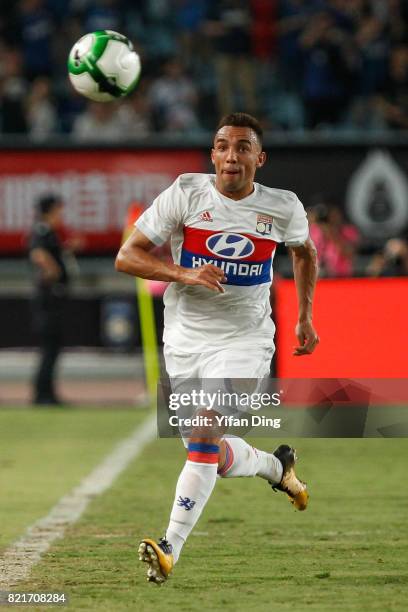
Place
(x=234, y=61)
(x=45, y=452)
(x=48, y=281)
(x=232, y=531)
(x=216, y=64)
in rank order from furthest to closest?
(x=216, y=64) → (x=234, y=61) → (x=48, y=281) → (x=45, y=452) → (x=232, y=531)

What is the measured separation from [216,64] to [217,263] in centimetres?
1400

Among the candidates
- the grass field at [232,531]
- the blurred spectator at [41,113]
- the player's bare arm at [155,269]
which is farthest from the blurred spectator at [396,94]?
the player's bare arm at [155,269]

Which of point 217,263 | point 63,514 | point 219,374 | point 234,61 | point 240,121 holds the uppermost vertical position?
point 240,121

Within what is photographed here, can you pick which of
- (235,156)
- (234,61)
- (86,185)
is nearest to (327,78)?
(234,61)

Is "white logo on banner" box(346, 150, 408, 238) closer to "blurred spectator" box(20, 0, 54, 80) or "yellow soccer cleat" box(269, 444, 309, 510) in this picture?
"blurred spectator" box(20, 0, 54, 80)

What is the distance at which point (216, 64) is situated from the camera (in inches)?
786

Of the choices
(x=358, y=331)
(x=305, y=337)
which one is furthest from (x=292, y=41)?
(x=305, y=337)

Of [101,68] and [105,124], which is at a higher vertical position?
[101,68]

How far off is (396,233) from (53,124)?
501cm

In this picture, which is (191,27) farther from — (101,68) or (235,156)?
(235,156)

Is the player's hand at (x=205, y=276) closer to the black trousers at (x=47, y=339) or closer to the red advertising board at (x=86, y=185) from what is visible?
the black trousers at (x=47, y=339)

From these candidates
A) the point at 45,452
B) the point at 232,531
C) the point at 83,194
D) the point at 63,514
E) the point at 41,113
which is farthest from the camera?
the point at 41,113

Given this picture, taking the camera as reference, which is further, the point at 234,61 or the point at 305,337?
the point at 234,61

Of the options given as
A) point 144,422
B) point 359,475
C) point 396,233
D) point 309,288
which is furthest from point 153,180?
point 309,288
